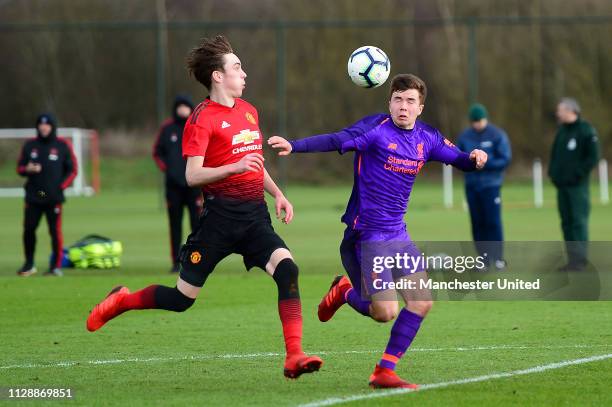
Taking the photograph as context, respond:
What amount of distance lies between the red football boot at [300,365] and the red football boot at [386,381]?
0.43 m

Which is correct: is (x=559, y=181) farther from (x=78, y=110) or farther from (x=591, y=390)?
(x=78, y=110)

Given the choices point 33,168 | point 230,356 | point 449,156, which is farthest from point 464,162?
point 33,168

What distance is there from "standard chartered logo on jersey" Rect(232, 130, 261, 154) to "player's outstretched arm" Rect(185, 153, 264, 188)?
26 cm

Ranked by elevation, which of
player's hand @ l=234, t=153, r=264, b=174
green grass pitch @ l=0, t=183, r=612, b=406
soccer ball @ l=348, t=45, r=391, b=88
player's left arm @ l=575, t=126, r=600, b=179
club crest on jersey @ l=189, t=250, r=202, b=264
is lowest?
green grass pitch @ l=0, t=183, r=612, b=406

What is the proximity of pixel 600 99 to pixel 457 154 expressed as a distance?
34539mm

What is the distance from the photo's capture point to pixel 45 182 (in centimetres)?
1526

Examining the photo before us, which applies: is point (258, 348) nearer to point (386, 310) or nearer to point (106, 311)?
point (106, 311)

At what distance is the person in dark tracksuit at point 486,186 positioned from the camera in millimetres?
15133

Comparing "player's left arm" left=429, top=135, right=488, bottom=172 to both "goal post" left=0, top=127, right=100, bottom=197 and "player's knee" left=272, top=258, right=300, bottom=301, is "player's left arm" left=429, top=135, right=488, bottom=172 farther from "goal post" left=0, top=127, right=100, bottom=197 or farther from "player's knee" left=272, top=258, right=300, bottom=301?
"goal post" left=0, top=127, right=100, bottom=197

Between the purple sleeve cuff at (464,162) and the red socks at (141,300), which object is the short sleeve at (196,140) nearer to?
the red socks at (141,300)

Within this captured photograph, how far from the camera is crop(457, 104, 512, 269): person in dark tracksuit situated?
15133mm

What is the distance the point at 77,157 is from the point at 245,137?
34014 millimetres

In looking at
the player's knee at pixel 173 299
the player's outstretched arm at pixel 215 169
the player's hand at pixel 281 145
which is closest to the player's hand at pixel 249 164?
the player's outstretched arm at pixel 215 169

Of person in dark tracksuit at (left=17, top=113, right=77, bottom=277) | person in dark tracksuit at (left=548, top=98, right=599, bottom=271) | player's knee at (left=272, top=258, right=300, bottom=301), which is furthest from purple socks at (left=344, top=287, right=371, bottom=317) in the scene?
person in dark tracksuit at (left=17, top=113, right=77, bottom=277)
